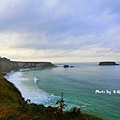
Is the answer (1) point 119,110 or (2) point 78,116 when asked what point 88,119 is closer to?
(2) point 78,116

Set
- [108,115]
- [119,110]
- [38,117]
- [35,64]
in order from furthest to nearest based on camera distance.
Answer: [35,64]
[119,110]
[108,115]
[38,117]

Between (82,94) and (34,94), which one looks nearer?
(82,94)

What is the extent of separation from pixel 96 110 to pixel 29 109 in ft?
50.8

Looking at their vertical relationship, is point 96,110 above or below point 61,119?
below

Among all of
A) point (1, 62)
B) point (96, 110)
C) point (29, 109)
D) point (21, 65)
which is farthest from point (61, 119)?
point (21, 65)

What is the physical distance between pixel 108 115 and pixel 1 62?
13197cm

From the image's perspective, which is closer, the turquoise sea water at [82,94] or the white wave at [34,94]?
the turquoise sea water at [82,94]

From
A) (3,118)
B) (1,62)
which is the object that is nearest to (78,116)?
(3,118)

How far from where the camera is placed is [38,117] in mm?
5852

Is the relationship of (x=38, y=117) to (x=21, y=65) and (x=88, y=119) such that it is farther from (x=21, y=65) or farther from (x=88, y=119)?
(x=21, y=65)

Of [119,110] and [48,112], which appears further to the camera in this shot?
[119,110]

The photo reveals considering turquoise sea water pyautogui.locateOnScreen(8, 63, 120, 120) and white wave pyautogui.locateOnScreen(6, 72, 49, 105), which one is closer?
turquoise sea water pyautogui.locateOnScreen(8, 63, 120, 120)

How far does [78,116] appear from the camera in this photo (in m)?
5.91

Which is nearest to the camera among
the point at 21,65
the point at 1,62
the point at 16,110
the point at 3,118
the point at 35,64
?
the point at 3,118
